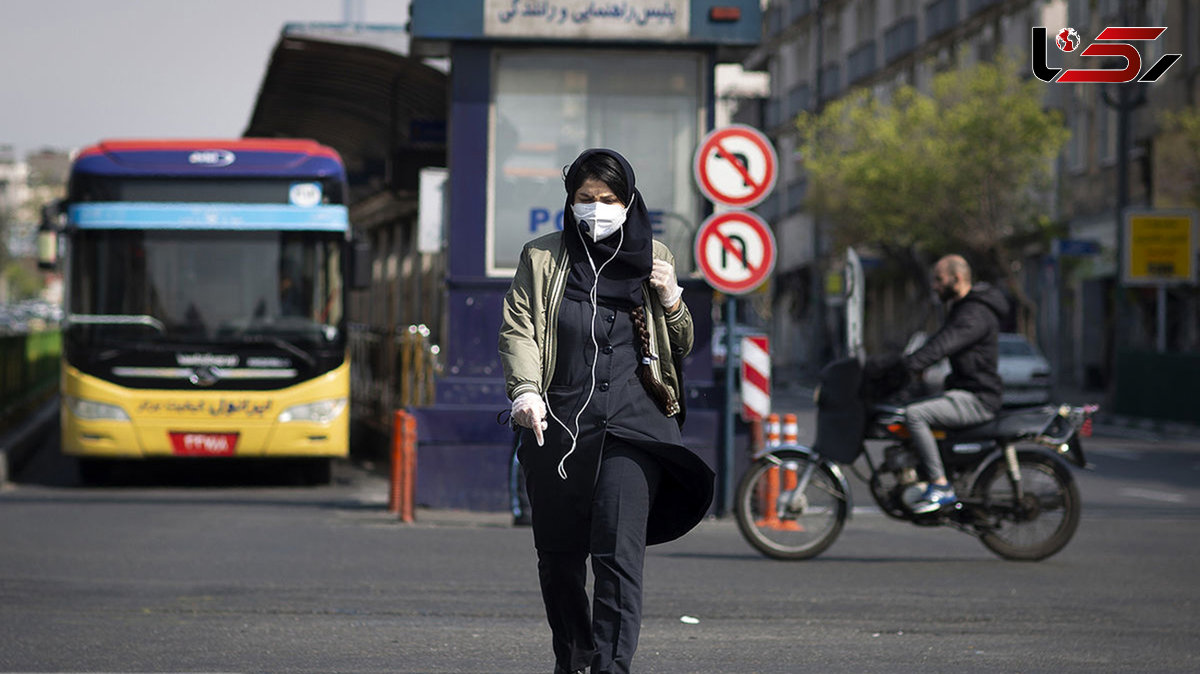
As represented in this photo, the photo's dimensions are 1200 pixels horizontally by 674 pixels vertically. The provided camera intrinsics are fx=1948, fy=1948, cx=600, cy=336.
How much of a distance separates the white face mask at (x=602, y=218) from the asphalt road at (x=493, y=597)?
77.4 inches

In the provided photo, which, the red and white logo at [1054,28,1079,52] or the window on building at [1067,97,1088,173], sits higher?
the window on building at [1067,97,1088,173]

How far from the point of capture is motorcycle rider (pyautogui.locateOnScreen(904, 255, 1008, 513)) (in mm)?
10781

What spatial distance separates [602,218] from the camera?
5598mm

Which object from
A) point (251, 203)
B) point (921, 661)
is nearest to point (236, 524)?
point (251, 203)

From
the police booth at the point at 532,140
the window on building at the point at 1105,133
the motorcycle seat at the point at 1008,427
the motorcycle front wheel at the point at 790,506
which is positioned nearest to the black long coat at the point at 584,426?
the motorcycle front wheel at the point at 790,506

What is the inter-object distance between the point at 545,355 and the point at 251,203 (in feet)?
37.0

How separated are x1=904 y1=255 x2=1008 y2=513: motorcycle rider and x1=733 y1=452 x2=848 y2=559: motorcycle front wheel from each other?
1.61ft

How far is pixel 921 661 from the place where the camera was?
7.25 meters

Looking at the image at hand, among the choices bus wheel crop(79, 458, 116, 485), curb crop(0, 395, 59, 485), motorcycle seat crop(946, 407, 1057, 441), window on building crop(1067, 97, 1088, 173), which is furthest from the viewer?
window on building crop(1067, 97, 1088, 173)

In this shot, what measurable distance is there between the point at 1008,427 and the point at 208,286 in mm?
7932

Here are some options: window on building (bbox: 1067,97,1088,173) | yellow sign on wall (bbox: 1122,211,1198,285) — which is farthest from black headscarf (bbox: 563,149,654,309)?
window on building (bbox: 1067,97,1088,173)

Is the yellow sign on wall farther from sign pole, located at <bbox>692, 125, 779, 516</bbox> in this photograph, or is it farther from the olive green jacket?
the olive green jacket

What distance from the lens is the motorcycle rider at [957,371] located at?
10.8m

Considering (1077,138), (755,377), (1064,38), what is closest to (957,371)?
(1064,38)
